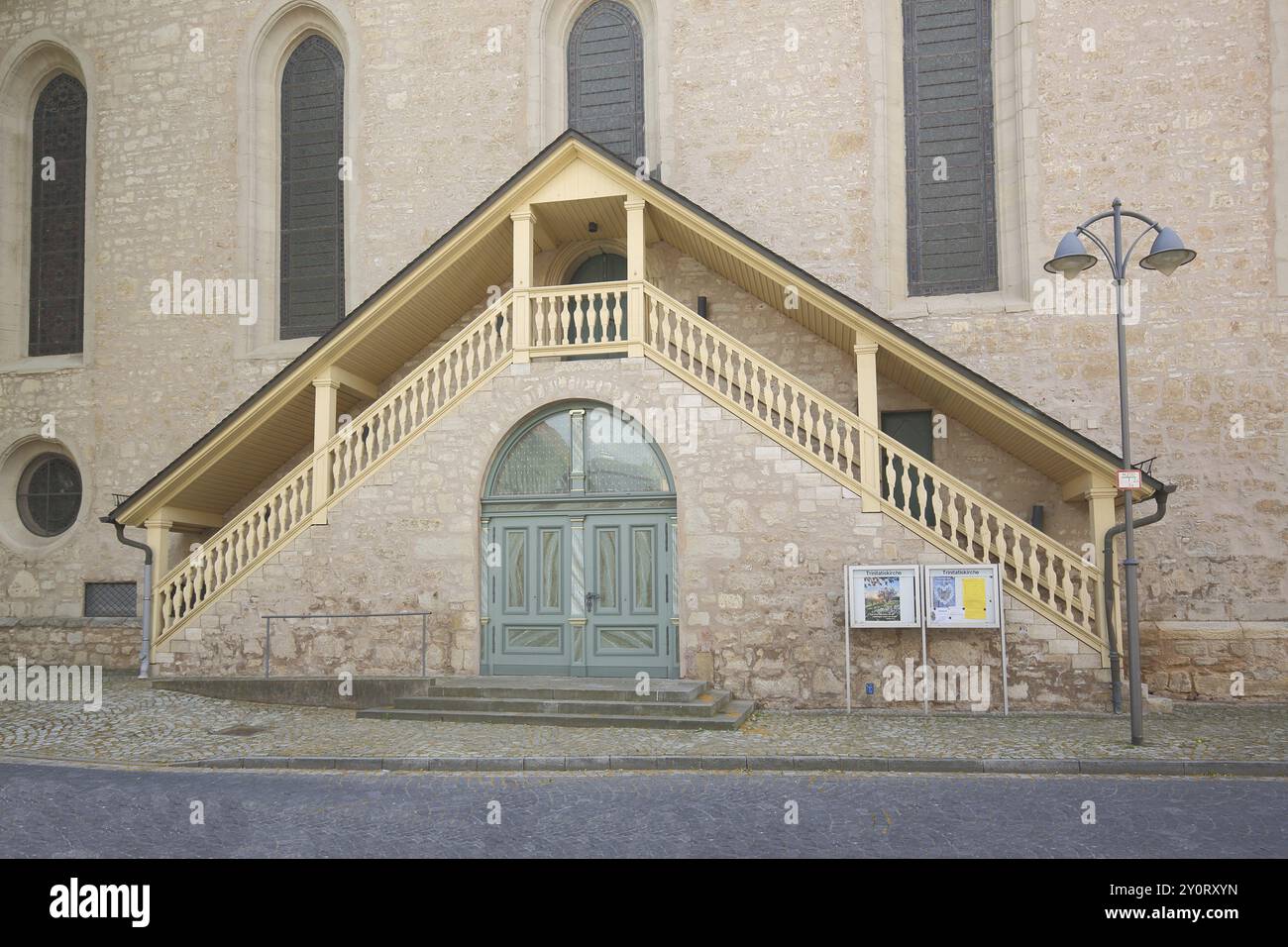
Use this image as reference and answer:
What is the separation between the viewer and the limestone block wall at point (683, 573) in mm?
11758

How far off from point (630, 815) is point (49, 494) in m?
16.3

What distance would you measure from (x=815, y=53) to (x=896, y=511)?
28.4 ft

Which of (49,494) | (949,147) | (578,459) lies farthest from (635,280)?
Result: (49,494)

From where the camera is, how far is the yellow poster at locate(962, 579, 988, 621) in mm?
11156

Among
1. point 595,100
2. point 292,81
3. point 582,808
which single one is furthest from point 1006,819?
point 292,81

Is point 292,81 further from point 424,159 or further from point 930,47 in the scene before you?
point 930,47

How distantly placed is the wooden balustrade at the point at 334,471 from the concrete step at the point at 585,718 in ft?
10.9

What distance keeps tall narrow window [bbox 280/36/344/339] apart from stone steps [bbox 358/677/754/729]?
9.15 m

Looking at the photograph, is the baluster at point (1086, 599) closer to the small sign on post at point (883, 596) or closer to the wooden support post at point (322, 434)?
the small sign on post at point (883, 596)

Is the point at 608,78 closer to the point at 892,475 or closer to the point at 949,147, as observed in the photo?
the point at 949,147

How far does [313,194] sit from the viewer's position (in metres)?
18.5

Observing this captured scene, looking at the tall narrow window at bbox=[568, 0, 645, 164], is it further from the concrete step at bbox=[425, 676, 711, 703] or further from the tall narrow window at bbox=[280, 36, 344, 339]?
the concrete step at bbox=[425, 676, 711, 703]
